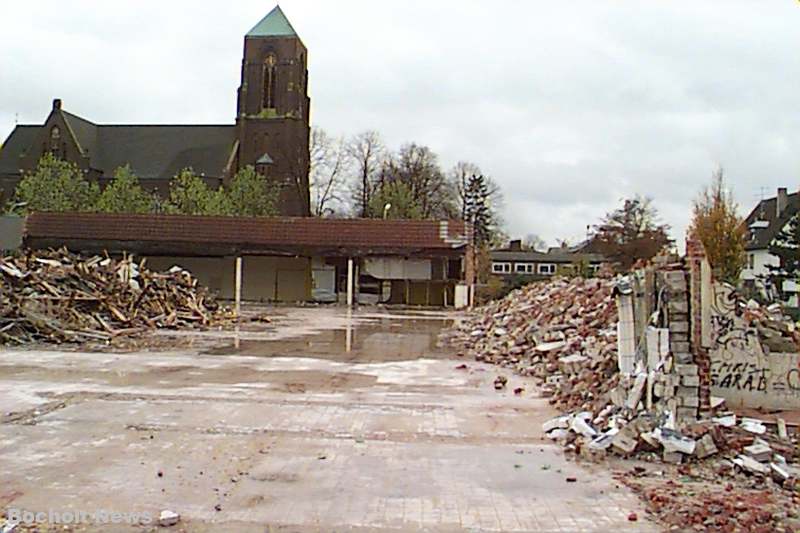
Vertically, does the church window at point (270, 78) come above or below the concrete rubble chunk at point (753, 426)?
above

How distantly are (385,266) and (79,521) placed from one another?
34281 millimetres

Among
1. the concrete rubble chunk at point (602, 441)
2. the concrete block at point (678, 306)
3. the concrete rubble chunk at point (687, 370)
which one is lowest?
the concrete rubble chunk at point (602, 441)

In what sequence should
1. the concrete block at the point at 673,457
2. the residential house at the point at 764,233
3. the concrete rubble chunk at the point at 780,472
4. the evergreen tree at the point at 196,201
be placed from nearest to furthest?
1. the concrete rubble chunk at the point at 780,472
2. the concrete block at the point at 673,457
3. the evergreen tree at the point at 196,201
4. the residential house at the point at 764,233

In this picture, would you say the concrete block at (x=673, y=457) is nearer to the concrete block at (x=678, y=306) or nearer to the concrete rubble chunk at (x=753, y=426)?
the concrete rubble chunk at (x=753, y=426)

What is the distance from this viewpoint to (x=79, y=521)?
212 inches

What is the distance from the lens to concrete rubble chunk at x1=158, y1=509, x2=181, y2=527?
5.38 m

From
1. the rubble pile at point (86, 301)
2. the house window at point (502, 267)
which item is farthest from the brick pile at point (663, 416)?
the house window at point (502, 267)

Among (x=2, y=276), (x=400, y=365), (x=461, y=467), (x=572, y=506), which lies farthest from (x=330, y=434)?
(x=2, y=276)

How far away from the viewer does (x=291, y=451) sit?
7.57 m

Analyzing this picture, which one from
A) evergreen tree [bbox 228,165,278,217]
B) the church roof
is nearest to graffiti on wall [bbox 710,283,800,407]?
evergreen tree [bbox 228,165,278,217]

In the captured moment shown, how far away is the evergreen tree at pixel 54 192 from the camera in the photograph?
4566 centimetres

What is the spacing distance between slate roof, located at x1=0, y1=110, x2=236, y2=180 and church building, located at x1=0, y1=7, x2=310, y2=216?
3.2 inches

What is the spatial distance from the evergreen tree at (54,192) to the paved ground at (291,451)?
34.7 meters

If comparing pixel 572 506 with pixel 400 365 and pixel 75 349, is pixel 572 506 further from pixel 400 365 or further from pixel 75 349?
pixel 75 349
